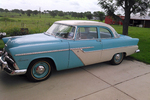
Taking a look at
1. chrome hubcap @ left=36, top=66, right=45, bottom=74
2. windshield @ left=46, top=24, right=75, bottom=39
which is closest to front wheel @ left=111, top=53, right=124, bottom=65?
windshield @ left=46, top=24, right=75, bottom=39

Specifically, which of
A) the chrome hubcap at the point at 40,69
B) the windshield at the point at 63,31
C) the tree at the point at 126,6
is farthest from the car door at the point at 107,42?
the tree at the point at 126,6

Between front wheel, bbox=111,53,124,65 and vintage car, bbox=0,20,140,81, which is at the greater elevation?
vintage car, bbox=0,20,140,81

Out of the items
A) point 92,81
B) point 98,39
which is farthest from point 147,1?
point 92,81

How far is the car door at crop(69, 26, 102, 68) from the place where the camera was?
3971 millimetres

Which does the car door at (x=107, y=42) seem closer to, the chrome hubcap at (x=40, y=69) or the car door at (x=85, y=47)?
the car door at (x=85, y=47)

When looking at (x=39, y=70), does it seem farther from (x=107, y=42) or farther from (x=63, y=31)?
(x=107, y=42)

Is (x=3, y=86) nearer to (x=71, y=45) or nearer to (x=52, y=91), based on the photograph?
(x=52, y=91)

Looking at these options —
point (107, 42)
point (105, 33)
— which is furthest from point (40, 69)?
point (105, 33)

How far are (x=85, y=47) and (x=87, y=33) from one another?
0.61 m

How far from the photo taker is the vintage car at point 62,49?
3.28 meters

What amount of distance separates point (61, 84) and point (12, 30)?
24.9ft

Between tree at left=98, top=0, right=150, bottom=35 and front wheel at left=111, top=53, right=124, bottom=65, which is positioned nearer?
front wheel at left=111, top=53, right=124, bottom=65

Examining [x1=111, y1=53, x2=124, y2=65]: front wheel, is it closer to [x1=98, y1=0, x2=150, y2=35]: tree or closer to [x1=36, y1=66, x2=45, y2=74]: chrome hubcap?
[x1=36, y1=66, x2=45, y2=74]: chrome hubcap

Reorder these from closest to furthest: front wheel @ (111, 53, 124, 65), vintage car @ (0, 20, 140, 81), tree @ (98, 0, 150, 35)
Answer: vintage car @ (0, 20, 140, 81)
front wheel @ (111, 53, 124, 65)
tree @ (98, 0, 150, 35)
